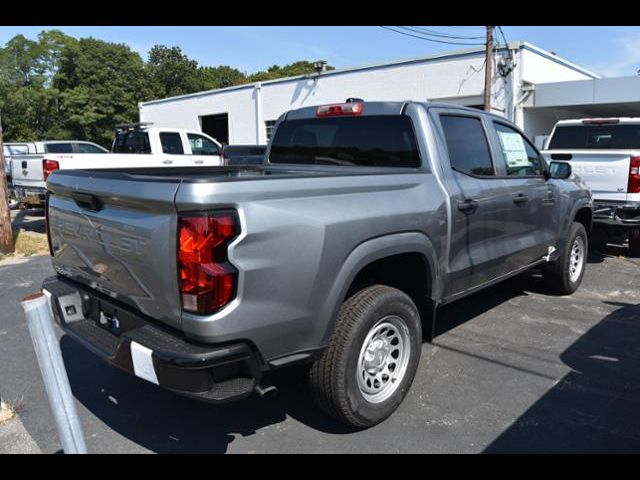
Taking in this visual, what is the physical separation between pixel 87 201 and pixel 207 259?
1.05 m

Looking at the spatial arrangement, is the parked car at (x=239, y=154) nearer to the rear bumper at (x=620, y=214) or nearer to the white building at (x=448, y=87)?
the white building at (x=448, y=87)

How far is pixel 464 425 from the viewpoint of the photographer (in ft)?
10.6

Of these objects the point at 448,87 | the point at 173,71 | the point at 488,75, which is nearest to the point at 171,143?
the point at 448,87

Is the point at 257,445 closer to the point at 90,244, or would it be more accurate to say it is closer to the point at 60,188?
the point at 90,244

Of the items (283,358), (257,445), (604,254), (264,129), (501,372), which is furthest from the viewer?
(264,129)

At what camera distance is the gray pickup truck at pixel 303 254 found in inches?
93.1

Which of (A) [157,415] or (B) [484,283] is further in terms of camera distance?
(B) [484,283]

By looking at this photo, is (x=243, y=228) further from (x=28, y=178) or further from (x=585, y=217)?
(x=28, y=178)

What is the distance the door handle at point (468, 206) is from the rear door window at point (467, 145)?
24cm

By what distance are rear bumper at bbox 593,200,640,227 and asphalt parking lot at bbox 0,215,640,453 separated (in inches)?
100

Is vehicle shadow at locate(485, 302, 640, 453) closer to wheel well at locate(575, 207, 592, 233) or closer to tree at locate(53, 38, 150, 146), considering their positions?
wheel well at locate(575, 207, 592, 233)

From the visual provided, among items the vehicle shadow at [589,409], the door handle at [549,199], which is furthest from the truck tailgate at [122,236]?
the door handle at [549,199]
